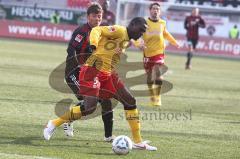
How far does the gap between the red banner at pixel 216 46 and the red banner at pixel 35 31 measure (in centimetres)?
681

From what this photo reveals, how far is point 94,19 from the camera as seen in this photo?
407 inches

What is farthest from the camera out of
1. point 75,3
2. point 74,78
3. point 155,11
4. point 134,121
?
point 75,3

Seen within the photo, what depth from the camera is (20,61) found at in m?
25.3

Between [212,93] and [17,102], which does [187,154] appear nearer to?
[17,102]

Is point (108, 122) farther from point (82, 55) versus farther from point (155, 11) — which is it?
point (155, 11)

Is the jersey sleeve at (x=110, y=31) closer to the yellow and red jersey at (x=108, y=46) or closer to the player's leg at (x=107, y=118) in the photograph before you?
the yellow and red jersey at (x=108, y=46)

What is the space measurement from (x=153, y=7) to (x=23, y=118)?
16.4 feet

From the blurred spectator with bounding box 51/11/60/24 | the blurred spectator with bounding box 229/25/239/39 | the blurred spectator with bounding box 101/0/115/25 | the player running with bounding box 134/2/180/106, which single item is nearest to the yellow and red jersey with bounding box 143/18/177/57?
the player running with bounding box 134/2/180/106

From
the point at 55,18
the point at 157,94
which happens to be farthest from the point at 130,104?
the point at 55,18

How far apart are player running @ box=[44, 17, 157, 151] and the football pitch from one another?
1.40ft

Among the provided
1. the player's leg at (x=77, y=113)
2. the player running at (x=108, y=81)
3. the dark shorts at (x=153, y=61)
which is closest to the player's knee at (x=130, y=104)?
the player running at (x=108, y=81)

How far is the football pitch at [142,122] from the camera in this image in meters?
9.41

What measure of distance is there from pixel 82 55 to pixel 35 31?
3188 cm

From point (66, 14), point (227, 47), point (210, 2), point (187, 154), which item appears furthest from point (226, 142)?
point (66, 14)
